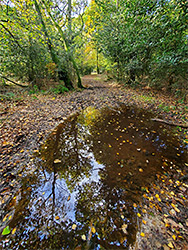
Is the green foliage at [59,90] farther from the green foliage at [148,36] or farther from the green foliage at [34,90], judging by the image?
the green foliage at [148,36]

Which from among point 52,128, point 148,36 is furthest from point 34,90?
point 148,36

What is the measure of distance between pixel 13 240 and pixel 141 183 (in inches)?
95.2

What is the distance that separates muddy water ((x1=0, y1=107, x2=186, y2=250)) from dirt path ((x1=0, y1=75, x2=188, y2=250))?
227 millimetres

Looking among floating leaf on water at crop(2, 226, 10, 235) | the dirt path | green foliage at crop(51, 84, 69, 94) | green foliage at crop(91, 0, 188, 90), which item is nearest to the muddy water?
floating leaf on water at crop(2, 226, 10, 235)

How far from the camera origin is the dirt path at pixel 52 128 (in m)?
1.66

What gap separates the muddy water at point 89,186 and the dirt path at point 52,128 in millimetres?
227

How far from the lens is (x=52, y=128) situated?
14.0 feet

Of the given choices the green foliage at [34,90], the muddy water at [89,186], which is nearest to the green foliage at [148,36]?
the muddy water at [89,186]

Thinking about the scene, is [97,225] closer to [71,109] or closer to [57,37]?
[71,109]

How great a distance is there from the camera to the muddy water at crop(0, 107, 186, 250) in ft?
5.47

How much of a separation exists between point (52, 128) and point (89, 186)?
273 cm

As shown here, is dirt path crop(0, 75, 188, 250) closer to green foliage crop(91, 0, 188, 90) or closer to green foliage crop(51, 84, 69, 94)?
green foliage crop(51, 84, 69, 94)

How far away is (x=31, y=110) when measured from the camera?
5.46 meters

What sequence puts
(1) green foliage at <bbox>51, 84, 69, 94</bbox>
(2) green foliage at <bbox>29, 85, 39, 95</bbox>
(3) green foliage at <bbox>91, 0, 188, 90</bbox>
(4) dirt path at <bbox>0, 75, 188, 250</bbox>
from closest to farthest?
(4) dirt path at <bbox>0, 75, 188, 250</bbox>
(3) green foliage at <bbox>91, 0, 188, 90</bbox>
(2) green foliage at <bbox>29, 85, 39, 95</bbox>
(1) green foliage at <bbox>51, 84, 69, 94</bbox>
